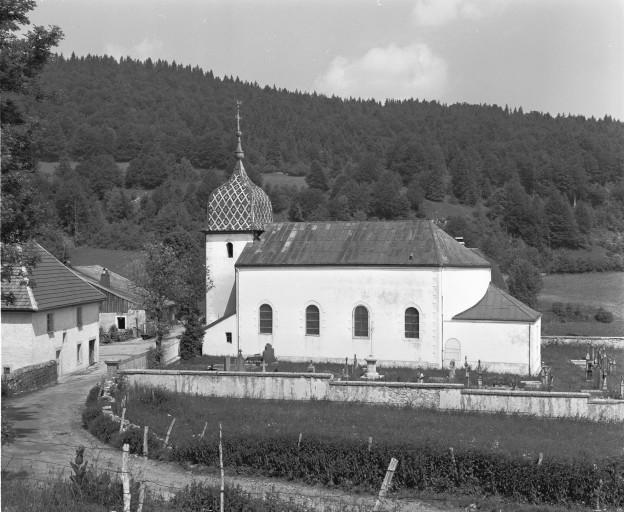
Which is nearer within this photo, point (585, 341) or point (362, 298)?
point (362, 298)

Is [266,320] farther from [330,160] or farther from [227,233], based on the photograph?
[330,160]

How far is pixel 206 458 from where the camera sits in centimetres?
1859

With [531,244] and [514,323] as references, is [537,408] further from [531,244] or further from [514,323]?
[531,244]

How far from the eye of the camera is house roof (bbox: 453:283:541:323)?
34531 mm

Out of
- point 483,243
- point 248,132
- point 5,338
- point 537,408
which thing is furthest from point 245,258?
point 248,132

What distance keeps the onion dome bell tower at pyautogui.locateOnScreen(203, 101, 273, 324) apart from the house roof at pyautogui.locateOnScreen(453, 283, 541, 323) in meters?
13.0

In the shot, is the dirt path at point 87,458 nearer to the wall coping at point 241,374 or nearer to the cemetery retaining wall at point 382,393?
the wall coping at point 241,374

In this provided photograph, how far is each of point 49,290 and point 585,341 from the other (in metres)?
32.9

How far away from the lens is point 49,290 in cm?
3356

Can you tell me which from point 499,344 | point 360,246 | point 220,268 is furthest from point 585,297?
point 220,268

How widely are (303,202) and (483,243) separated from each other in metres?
34.9

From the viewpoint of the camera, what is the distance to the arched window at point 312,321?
1504 inches

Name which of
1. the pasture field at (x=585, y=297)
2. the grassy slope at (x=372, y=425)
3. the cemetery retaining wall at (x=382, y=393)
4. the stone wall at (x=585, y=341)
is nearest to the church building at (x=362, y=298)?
the cemetery retaining wall at (x=382, y=393)

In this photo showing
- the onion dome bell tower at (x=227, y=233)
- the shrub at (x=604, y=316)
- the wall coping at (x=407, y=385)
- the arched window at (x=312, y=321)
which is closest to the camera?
the wall coping at (x=407, y=385)
